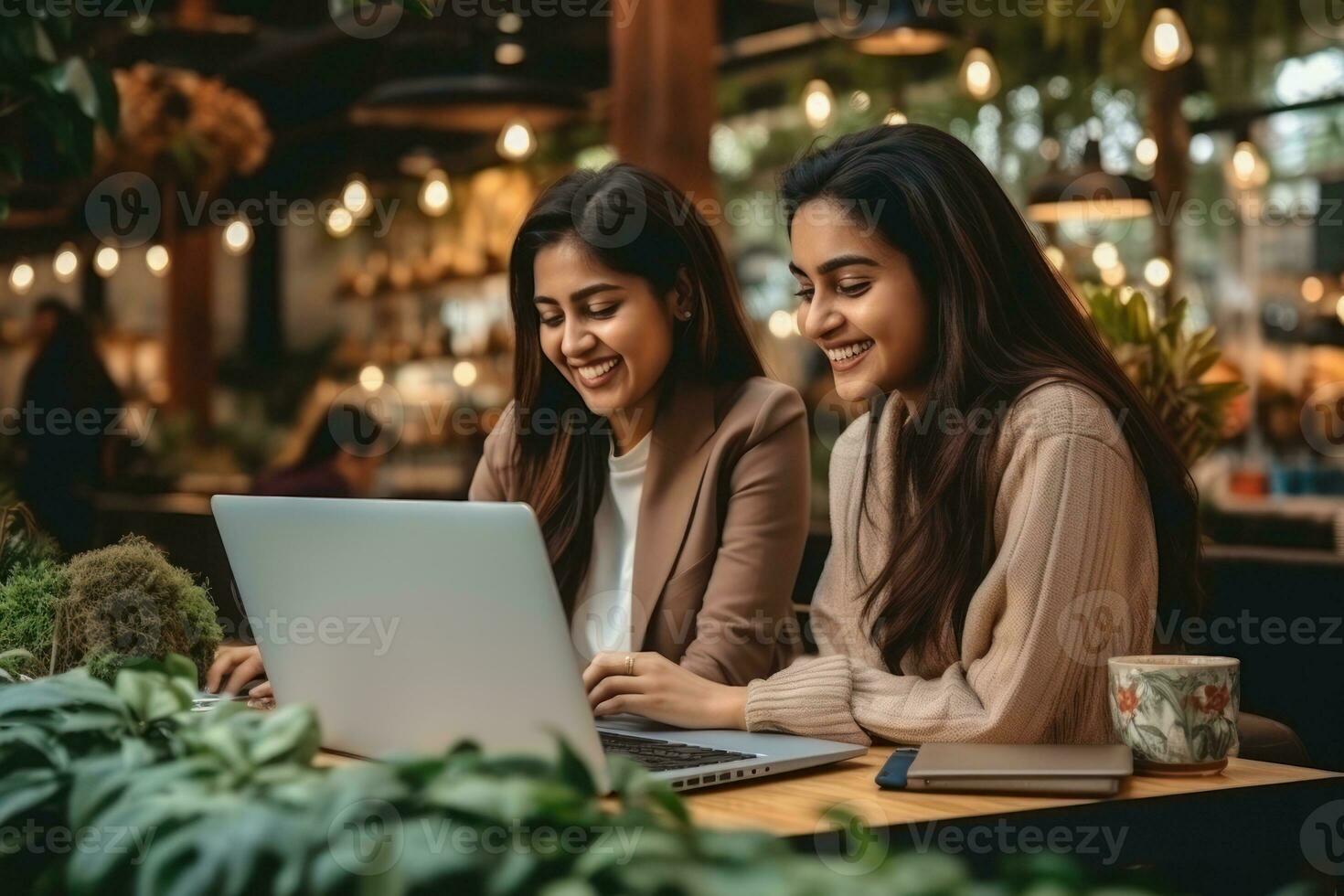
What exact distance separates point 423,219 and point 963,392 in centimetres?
1019

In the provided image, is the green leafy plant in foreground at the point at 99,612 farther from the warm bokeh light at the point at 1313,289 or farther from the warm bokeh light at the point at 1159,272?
the warm bokeh light at the point at 1313,289

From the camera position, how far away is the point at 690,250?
92.7 inches

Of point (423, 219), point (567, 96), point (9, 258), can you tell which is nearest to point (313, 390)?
point (423, 219)

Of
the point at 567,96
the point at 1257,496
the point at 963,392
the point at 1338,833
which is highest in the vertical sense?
the point at 567,96

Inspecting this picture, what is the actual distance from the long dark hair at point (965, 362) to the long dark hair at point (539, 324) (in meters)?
0.39

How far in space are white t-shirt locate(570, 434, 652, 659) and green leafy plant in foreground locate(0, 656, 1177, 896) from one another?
1362 mm

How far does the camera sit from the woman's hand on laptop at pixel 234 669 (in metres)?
1.92

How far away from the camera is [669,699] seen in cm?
174

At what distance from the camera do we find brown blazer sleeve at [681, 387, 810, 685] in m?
2.22

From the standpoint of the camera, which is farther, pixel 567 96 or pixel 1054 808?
pixel 567 96

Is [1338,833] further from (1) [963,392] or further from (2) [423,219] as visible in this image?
(2) [423,219]

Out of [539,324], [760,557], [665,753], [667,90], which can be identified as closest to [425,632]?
[665,753]

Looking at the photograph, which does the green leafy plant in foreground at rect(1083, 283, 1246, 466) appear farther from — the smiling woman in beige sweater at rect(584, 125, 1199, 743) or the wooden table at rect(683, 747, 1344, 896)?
the wooden table at rect(683, 747, 1344, 896)

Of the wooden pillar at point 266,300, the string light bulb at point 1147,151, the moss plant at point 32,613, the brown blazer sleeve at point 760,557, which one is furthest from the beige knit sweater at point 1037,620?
the wooden pillar at point 266,300
